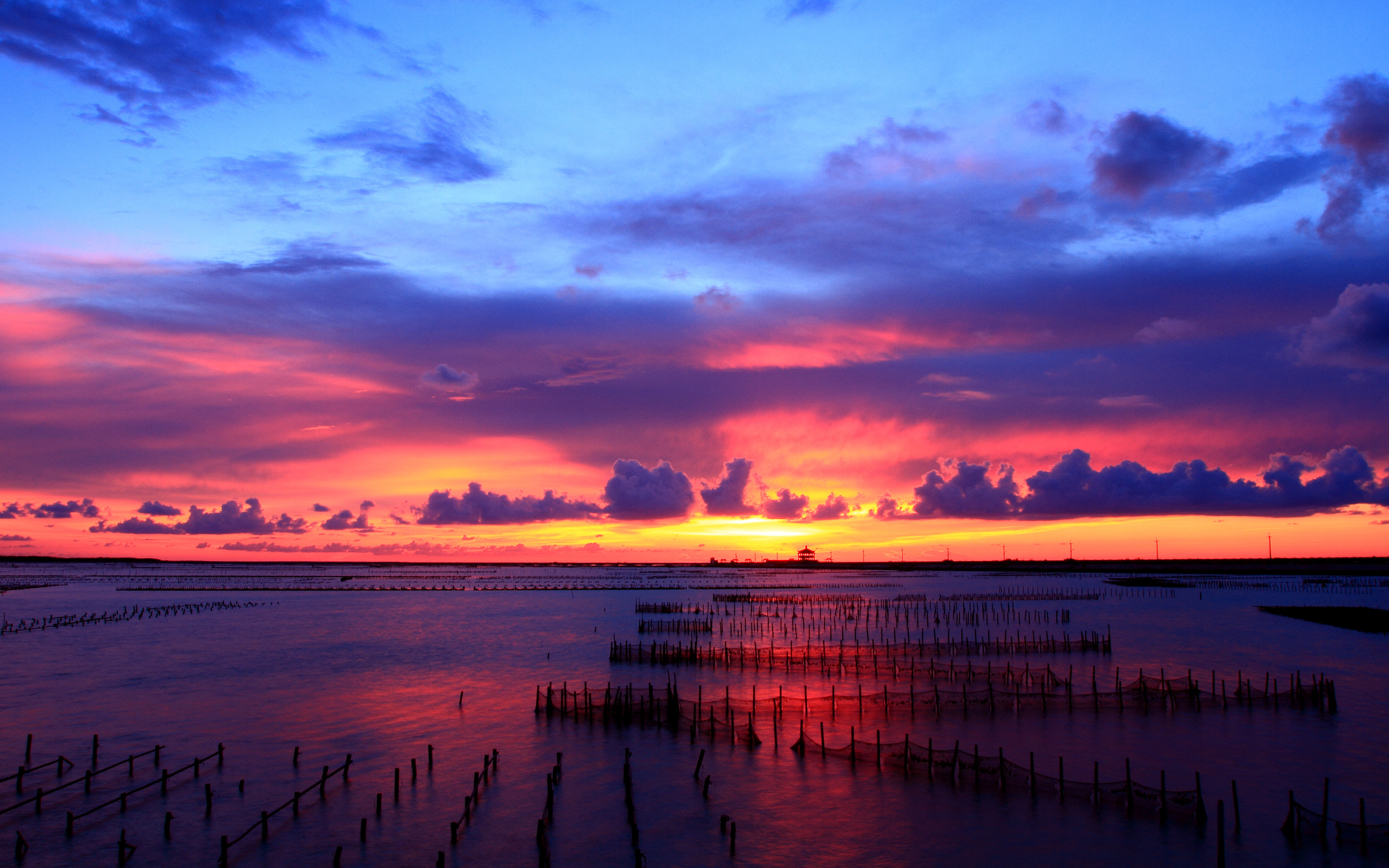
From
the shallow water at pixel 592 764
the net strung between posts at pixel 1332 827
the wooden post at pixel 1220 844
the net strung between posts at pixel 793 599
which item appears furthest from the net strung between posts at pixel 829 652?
the net strung between posts at pixel 793 599

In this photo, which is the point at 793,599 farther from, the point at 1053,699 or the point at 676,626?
the point at 1053,699

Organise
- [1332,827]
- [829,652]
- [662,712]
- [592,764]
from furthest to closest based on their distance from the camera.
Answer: [829,652] < [662,712] < [592,764] < [1332,827]

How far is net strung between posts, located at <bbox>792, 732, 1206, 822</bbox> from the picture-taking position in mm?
23438

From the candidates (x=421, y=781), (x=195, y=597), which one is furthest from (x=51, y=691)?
(x=195, y=597)

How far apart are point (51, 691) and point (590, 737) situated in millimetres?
30249

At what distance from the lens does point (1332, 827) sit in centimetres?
2269

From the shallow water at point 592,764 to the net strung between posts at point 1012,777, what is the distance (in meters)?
0.37

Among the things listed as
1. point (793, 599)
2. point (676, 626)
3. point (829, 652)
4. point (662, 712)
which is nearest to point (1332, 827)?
point (662, 712)

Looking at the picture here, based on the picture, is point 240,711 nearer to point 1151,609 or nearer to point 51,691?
point 51,691

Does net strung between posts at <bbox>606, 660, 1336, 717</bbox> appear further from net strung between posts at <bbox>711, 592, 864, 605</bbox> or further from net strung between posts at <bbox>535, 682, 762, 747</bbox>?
net strung between posts at <bbox>711, 592, 864, 605</bbox>

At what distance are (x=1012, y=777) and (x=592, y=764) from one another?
13.8m

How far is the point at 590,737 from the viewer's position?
109 feet

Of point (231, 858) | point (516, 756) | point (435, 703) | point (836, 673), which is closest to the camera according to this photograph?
point (231, 858)

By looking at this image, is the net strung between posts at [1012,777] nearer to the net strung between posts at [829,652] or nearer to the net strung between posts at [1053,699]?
the net strung between posts at [1053,699]
